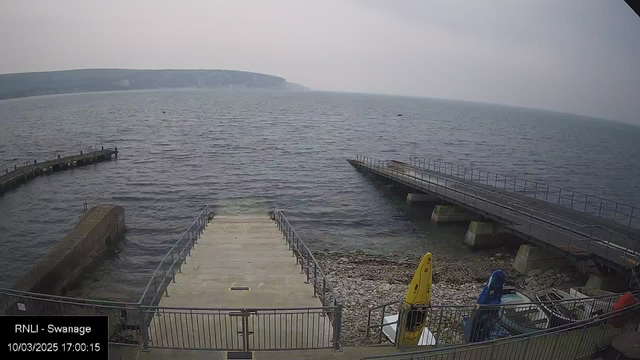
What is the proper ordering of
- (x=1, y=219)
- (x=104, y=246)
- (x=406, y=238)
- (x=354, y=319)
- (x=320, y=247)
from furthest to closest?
(x=1, y=219)
(x=406, y=238)
(x=320, y=247)
(x=104, y=246)
(x=354, y=319)

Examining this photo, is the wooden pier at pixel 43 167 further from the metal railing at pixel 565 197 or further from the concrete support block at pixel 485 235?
the metal railing at pixel 565 197

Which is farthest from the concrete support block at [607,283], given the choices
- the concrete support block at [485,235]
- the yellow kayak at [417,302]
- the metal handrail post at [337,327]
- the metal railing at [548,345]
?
the metal handrail post at [337,327]

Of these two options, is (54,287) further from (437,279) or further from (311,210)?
(311,210)

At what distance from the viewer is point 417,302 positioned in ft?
29.7

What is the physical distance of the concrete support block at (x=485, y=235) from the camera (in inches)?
959

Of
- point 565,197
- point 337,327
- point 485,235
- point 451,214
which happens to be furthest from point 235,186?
point 337,327

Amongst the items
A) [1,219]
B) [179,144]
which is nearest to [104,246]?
[1,219]

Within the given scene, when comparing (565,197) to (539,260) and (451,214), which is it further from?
(539,260)

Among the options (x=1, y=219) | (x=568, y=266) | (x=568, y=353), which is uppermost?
(x=568, y=353)

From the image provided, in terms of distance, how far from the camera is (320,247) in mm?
24750

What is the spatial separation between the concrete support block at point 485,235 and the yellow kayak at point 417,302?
16.8 metres

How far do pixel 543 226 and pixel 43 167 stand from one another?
4693 centimetres

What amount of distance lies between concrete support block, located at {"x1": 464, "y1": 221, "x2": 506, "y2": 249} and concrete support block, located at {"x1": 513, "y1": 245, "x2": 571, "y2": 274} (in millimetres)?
3925

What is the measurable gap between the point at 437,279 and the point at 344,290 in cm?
504
